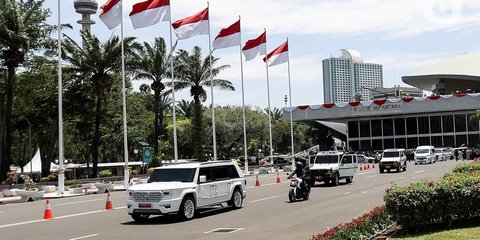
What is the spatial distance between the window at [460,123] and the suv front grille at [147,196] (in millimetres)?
76544

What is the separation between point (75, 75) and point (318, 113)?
147ft

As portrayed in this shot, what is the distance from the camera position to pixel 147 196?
56.1 ft

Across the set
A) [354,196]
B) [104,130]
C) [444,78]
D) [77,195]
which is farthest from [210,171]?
[444,78]

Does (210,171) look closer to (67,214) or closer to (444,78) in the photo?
(67,214)

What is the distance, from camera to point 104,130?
3093 inches

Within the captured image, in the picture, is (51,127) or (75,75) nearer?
(75,75)

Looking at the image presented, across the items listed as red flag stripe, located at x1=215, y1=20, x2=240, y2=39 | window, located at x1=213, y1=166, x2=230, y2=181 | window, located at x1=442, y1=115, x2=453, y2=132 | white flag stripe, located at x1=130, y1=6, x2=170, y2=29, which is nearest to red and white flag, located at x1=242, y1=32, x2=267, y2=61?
red flag stripe, located at x1=215, y1=20, x2=240, y2=39

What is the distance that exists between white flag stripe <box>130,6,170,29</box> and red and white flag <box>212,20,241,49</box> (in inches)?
283

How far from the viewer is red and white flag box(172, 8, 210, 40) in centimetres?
3891

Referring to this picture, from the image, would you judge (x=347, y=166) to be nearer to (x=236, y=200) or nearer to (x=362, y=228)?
(x=236, y=200)

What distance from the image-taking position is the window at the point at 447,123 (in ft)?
282

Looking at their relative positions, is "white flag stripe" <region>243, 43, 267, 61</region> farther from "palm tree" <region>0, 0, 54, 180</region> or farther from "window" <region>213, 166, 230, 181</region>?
"window" <region>213, 166, 230, 181</region>

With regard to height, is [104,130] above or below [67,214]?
above

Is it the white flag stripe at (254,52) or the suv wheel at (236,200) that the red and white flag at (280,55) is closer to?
the white flag stripe at (254,52)
